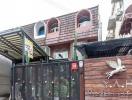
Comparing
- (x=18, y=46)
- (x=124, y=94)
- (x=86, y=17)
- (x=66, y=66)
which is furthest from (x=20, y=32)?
(x=124, y=94)

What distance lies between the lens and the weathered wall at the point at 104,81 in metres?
10.4

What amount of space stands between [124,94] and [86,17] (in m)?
6.90

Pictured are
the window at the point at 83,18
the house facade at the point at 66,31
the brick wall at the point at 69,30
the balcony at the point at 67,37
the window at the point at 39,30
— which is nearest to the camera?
the balcony at the point at 67,37

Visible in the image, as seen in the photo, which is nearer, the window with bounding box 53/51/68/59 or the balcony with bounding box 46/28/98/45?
the balcony with bounding box 46/28/98/45

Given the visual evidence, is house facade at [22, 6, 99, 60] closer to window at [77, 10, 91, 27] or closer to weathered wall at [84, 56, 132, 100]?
window at [77, 10, 91, 27]

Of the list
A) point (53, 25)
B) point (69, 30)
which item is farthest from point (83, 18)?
point (53, 25)

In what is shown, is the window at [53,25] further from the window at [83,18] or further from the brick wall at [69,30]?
the window at [83,18]

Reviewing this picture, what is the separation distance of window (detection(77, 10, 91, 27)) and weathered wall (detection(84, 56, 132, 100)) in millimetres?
5222

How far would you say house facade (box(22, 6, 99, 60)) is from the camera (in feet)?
51.0

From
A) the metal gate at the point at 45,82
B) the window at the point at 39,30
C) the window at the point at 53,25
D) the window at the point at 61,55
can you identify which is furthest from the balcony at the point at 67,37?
the metal gate at the point at 45,82

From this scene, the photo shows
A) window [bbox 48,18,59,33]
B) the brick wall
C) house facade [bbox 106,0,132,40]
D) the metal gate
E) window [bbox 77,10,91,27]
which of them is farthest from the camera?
window [bbox 48,18,59,33]

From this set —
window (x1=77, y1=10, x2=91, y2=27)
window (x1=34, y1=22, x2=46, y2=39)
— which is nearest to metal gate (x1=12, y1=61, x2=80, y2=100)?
window (x1=77, y1=10, x2=91, y2=27)

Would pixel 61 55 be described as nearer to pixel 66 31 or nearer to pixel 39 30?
pixel 66 31

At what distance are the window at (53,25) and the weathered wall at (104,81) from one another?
671 centimetres
